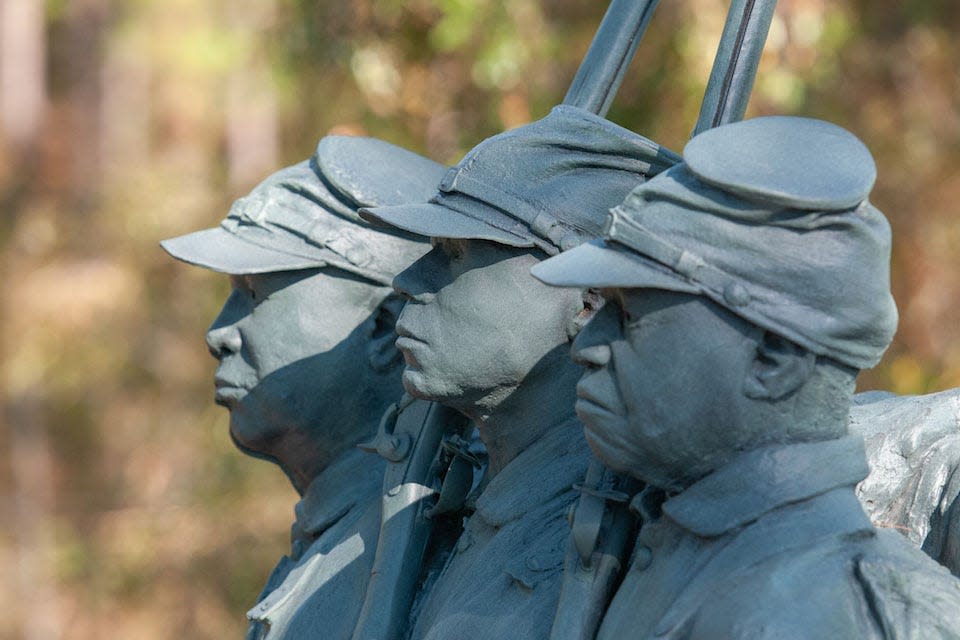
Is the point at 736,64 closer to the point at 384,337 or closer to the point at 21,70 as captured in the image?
the point at 384,337

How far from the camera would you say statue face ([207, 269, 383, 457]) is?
3518mm

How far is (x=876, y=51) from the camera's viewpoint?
8.12 m

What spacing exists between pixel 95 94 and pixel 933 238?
1094 centimetres

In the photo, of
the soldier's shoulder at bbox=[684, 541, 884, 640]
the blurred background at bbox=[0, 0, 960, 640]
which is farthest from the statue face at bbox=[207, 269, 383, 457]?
the blurred background at bbox=[0, 0, 960, 640]

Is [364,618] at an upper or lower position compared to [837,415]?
lower

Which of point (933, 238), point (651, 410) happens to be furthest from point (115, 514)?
point (651, 410)

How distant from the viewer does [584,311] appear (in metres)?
2.76

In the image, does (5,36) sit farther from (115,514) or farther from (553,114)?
(553,114)

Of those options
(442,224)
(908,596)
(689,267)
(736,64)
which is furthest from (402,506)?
(908,596)

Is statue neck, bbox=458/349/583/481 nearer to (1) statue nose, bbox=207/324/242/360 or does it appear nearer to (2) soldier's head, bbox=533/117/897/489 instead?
(2) soldier's head, bbox=533/117/897/489

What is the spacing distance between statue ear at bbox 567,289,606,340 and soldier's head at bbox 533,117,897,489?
49cm

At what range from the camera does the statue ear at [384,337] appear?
354cm

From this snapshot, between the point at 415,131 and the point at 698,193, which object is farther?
the point at 415,131

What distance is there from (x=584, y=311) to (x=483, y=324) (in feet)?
0.56
